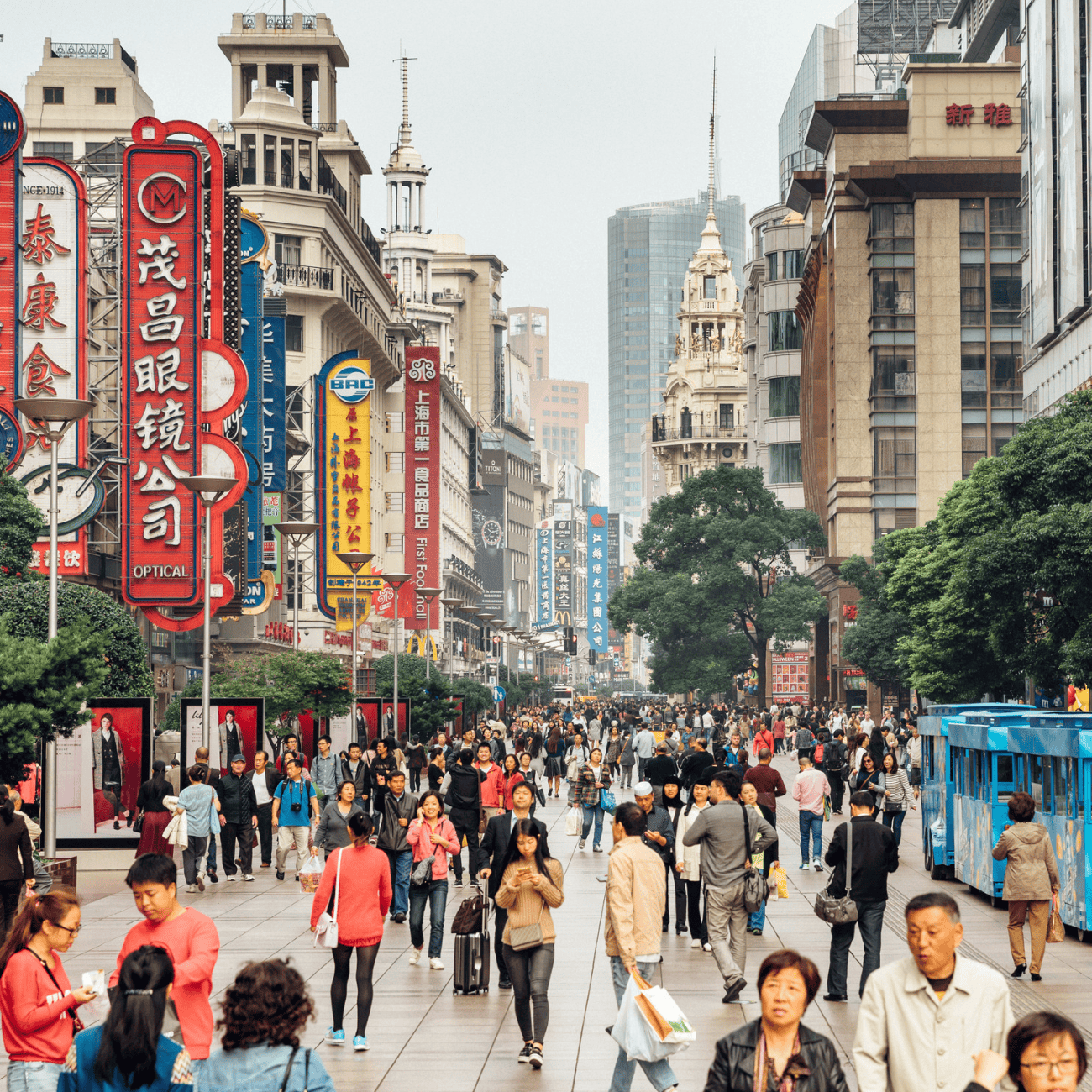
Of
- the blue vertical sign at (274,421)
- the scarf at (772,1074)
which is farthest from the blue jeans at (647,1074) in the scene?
the blue vertical sign at (274,421)

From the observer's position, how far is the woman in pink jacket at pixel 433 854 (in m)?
14.6

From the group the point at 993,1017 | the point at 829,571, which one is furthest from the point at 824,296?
the point at 993,1017

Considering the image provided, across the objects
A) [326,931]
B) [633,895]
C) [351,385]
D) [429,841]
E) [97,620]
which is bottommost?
[326,931]

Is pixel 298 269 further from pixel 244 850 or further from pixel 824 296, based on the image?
pixel 244 850

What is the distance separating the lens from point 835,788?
30.0m

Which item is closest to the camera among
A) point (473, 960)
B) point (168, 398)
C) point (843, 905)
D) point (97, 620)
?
point (843, 905)

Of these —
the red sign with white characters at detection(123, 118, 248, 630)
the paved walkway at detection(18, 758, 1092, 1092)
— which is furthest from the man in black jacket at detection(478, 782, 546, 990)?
the red sign with white characters at detection(123, 118, 248, 630)

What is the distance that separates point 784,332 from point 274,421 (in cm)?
7000

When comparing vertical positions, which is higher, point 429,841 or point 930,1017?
point 930,1017

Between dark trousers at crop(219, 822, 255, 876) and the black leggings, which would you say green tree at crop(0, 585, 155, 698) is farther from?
the black leggings

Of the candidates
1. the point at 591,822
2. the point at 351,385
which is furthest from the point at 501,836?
the point at 351,385

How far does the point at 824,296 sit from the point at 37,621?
7254 cm

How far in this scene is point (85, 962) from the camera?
1516 cm

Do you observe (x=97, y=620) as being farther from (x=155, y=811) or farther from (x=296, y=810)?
(x=155, y=811)
